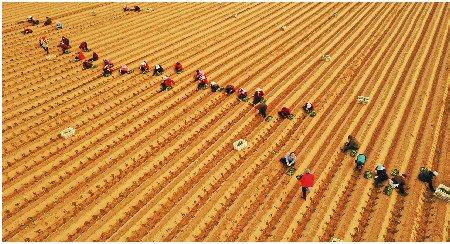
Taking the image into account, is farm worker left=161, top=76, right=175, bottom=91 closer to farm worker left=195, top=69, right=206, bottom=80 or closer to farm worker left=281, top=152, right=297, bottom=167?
farm worker left=195, top=69, right=206, bottom=80

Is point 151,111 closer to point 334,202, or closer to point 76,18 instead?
point 334,202

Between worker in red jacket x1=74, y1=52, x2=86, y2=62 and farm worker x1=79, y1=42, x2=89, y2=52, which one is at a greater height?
farm worker x1=79, y1=42, x2=89, y2=52

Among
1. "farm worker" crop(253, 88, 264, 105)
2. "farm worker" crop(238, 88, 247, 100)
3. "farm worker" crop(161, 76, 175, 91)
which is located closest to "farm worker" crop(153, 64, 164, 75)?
"farm worker" crop(161, 76, 175, 91)

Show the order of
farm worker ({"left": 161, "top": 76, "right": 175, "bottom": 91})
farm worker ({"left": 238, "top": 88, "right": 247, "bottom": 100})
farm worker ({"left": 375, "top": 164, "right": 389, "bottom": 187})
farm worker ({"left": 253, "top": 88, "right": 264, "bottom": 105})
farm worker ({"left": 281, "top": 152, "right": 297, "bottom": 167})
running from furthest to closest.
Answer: farm worker ({"left": 161, "top": 76, "right": 175, "bottom": 91}) < farm worker ({"left": 238, "top": 88, "right": 247, "bottom": 100}) < farm worker ({"left": 253, "top": 88, "right": 264, "bottom": 105}) < farm worker ({"left": 281, "top": 152, "right": 297, "bottom": 167}) < farm worker ({"left": 375, "top": 164, "right": 389, "bottom": 187})

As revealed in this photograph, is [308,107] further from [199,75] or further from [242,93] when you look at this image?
[199,75]

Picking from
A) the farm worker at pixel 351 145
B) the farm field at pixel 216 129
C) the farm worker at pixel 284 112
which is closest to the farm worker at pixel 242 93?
the farm field at pixel 216 129

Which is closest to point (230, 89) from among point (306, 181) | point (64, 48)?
point (306, 181)

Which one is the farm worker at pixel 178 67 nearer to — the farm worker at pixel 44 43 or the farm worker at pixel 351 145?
the farm worker at pixel 44 43

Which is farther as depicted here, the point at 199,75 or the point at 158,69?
the point at 158,69
